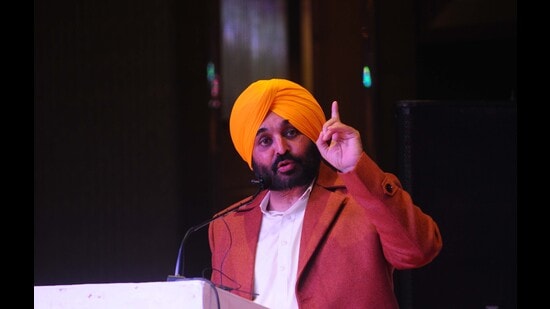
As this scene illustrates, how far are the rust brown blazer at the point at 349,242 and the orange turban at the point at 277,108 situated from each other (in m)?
0.16

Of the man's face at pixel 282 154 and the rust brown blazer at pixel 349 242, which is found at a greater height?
the man's face at pixel 282 154

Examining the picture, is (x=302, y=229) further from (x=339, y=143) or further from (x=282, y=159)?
(x=339, y=143)

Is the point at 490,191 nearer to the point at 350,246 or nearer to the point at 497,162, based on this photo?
the point at 497,162

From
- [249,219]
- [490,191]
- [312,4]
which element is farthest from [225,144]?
[490,191]

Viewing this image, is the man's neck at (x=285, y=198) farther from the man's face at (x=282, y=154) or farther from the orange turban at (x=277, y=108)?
the orange turban at (x=277, y=108)

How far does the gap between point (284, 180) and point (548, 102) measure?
76cm

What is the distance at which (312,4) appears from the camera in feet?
12.2

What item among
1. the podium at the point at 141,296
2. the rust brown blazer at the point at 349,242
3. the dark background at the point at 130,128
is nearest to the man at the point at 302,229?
the rust brown blazer at the point at 349,242

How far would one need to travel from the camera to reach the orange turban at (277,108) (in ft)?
7.86

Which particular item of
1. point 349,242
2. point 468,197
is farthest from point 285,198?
point 468,197

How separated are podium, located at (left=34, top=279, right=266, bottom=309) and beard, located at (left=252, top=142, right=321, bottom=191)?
2.20ft

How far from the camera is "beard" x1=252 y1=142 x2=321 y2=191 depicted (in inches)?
95.1

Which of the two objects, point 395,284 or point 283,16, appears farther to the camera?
point 283,16

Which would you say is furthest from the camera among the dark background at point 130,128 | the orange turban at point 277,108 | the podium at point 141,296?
the dark background at point 130,128
